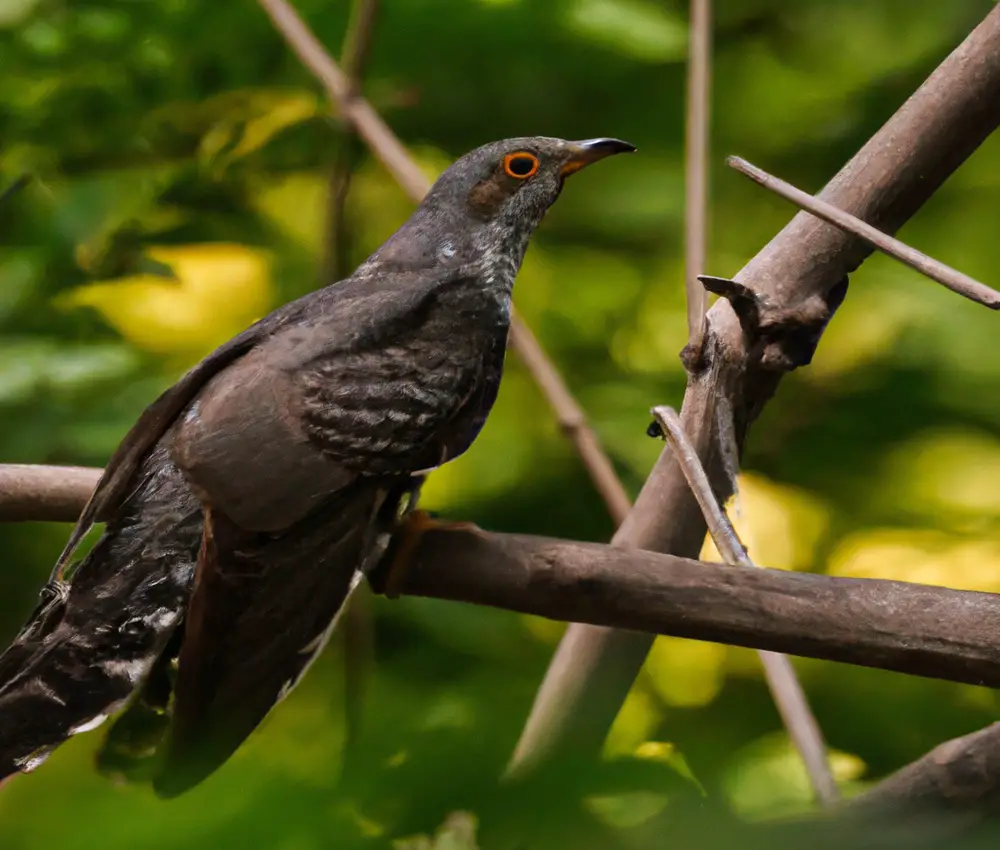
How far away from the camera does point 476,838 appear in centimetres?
23

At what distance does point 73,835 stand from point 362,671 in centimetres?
81

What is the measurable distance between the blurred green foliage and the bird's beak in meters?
0.38

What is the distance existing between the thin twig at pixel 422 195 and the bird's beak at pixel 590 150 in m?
0.18

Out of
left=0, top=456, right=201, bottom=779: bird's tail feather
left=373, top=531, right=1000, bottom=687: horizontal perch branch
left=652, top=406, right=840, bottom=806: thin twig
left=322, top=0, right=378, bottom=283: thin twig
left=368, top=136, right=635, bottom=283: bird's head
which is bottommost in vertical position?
left=0, top=456, right=201, bottom=779: bird's tail feather

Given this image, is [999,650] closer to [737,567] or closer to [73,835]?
[737,567]

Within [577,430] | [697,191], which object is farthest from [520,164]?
[577,430]

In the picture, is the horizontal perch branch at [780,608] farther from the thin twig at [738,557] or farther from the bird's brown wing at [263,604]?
the bird's brown wing at [263,604]

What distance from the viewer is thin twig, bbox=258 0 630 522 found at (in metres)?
1.08

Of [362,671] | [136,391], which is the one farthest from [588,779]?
[136,391]

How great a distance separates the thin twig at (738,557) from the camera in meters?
0.68

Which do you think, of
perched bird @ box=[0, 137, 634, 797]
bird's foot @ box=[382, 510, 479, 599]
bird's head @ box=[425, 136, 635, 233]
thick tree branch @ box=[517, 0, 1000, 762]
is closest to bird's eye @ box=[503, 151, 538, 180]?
bird's head @ box=[425, 136, 635, 233]

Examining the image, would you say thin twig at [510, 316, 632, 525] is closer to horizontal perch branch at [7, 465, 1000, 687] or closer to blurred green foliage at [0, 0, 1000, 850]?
blurred green foliage at [0, 0, 1000, 850]

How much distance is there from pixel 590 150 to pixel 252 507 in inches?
19.7

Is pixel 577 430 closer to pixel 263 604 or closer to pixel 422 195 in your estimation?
pixel 422 195
